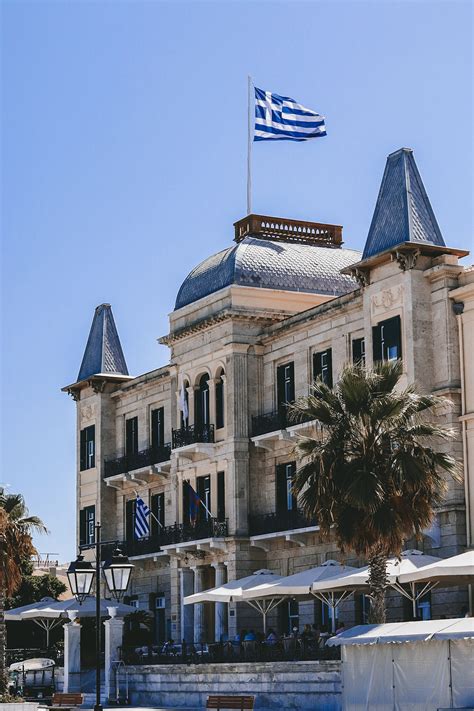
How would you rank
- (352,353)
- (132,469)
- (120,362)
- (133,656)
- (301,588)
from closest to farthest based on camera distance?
(301,588) → (352,353) → (133,656) → (132,469) → (120,362)

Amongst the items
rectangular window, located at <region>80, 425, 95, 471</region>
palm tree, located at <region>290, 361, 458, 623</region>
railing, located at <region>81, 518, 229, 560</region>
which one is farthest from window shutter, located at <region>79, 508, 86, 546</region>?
palm tree, located at <region>290, 361, 458, 623</region>

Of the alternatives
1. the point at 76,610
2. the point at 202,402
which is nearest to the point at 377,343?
the point at 202,402

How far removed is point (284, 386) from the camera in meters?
46.8

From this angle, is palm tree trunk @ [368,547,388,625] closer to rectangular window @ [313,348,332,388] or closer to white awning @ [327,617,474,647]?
white awning @ [327,617,474,647]

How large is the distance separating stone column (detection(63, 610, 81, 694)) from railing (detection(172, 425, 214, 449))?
24.3ft

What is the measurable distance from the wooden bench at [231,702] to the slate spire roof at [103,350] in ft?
84.0

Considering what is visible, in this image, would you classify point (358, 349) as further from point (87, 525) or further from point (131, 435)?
point (87, 525)

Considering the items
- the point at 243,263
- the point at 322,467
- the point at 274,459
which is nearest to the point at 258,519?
the point at 274,459

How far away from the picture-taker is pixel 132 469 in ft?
182

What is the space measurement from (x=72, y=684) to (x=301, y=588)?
14273 millimetres

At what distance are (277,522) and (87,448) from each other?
16255mm

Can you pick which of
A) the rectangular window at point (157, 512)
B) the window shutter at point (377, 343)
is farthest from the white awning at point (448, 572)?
the rectangular window at point (157, 512)

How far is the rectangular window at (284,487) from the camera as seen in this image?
45875 millimetres

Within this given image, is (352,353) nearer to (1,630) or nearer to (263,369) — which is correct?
(263,369)
